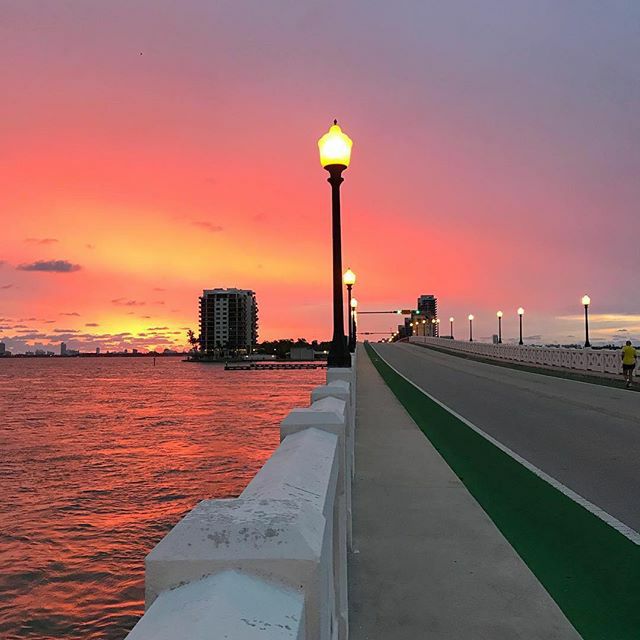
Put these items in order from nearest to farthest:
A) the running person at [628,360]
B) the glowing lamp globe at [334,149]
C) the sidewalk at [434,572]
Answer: the sidewalk at [434,572]
the glowing lamp globe at [334,149]
the running person at [628,360]

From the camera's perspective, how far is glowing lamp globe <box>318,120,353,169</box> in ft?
35.6

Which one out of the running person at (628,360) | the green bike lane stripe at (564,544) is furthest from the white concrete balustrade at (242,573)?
the running person at (628,360)

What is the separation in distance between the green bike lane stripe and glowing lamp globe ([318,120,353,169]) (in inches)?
210

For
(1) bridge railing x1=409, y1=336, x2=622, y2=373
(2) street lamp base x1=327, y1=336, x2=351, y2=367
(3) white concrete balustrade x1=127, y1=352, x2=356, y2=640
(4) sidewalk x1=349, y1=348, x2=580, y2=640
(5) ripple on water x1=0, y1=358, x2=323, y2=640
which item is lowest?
(5) ripple on water x1=0, y1=358, x2=323, y2=640

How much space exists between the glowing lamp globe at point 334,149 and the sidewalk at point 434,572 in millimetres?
5556

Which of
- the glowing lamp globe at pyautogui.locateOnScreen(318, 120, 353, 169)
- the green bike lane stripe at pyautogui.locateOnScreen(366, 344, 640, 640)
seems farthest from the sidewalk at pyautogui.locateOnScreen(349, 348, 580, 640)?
the glowing lamp globe at pyautogui.locateOnScreen(318, 120, 353, 169)

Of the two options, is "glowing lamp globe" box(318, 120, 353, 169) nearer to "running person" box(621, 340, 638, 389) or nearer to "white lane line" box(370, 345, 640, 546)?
"white lane line" box(370, 345, 640, 546)

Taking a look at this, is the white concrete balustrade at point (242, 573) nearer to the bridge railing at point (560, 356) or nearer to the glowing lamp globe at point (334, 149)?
the glowing lamp globe at point (334, 149)

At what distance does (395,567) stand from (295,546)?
364 cm

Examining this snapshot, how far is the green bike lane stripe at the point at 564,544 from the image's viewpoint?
4.34 meters

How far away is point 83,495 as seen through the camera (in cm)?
2145

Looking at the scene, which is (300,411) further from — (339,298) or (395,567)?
(339,298)

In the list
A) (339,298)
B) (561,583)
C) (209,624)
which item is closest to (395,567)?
(561,583)

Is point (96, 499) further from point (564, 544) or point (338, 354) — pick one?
point (564, 544)
